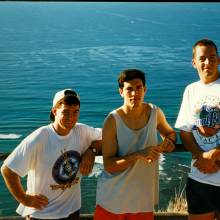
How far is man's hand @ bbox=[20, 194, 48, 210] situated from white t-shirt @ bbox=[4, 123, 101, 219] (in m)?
0.04

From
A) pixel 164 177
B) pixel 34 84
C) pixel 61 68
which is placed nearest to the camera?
pixel 164 177

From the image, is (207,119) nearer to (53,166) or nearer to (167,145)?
(167,145)

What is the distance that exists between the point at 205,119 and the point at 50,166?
1375mm

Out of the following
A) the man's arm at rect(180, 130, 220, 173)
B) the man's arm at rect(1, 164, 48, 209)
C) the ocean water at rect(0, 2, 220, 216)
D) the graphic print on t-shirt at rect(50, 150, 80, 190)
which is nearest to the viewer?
the man's arm at rect(1, 164, 48, 209)

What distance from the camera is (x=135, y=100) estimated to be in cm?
371

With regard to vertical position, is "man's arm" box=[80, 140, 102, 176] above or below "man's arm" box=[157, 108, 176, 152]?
below

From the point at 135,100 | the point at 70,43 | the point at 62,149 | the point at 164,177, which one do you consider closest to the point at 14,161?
the point at 62,149

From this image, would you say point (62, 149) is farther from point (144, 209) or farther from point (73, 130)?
point (144, 209)

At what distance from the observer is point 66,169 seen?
3.72 meters

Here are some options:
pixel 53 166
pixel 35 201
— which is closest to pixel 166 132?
pixel 53 166

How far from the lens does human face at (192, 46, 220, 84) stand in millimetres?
3863

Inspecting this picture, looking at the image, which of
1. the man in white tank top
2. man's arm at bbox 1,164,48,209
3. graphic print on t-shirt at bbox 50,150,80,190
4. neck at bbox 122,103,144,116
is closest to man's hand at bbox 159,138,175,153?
the man in white tank top

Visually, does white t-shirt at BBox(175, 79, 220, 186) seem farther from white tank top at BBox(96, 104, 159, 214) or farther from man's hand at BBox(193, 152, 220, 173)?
white tank top at BBox(96, 104, 159, 214)

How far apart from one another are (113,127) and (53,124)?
1.66ft
